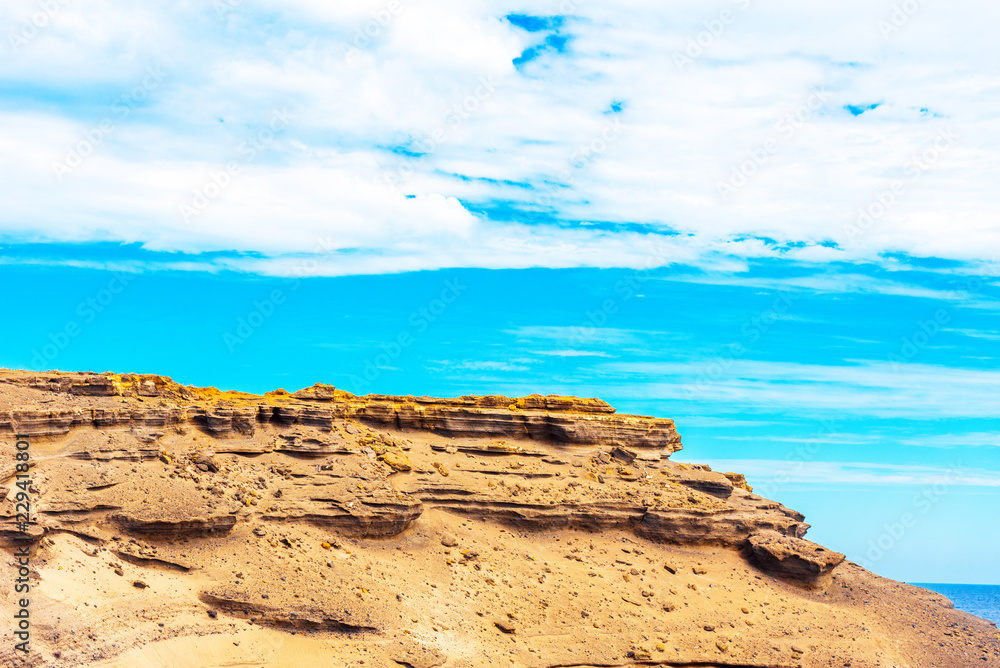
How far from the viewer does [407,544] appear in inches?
1184

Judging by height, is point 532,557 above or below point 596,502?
below

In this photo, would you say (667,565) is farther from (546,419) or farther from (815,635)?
(546,419)

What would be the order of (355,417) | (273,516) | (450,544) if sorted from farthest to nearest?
(355,417)
(450,544)
(273,516)

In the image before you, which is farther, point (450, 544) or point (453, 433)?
point (453, 433)

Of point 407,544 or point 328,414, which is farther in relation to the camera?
point 328,414

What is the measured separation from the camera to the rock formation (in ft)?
79.8

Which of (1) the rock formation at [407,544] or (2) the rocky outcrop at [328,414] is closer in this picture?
(1) the rock formation at [407,544]

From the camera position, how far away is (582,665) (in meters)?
26.8

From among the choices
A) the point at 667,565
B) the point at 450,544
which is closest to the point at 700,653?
the point at 667,565

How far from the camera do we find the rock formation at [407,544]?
79.8 ft

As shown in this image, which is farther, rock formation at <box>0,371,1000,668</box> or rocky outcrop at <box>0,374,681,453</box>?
rocky outcrop at <box>0,374,681,453</box>

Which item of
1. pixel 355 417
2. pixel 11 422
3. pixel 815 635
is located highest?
pixel 355 417

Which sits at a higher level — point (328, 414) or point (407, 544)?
point (328, 414)

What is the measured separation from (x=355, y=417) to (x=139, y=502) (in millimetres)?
10410
